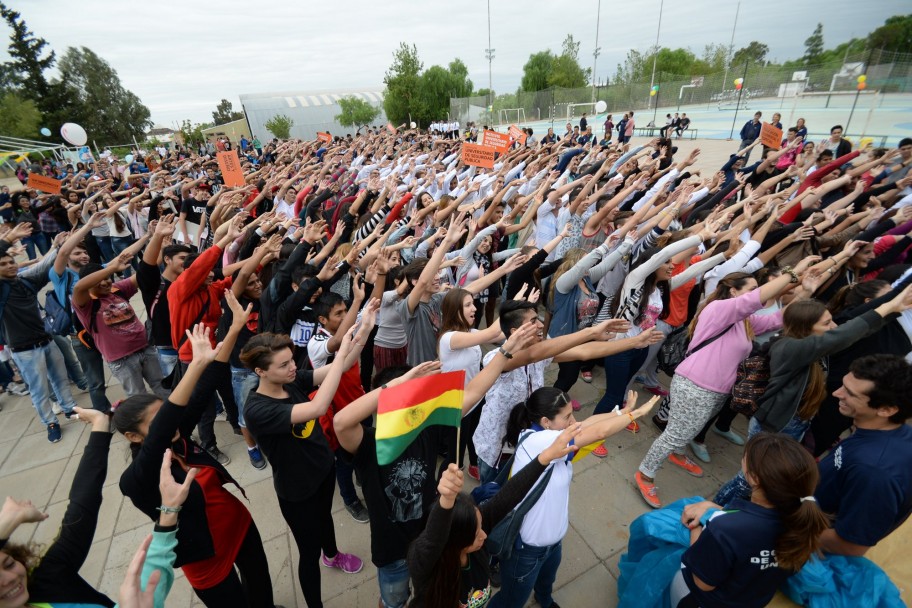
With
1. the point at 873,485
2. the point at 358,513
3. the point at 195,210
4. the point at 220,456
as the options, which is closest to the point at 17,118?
the point at 195,210

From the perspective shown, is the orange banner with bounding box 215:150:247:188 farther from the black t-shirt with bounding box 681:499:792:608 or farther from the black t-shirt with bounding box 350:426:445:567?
the black t-shirt with bounding box 681:499:792:608

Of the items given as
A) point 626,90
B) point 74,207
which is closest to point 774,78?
point 626,90

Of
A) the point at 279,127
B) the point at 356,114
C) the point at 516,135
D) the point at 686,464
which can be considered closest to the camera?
the point at 686,464

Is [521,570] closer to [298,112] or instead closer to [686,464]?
[686,464]

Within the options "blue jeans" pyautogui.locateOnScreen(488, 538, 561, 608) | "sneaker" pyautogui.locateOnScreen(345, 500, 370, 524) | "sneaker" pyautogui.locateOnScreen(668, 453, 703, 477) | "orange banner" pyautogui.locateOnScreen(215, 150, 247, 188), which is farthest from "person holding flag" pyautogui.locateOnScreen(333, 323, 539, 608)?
"orange banner" pyautogui.locateOnScreen(215, 150, 247, 188)

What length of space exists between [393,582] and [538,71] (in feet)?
211

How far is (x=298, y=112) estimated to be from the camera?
57312mm

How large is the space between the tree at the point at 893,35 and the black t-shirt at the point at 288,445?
2344 inches

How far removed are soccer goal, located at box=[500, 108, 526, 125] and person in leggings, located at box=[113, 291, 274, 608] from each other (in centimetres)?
4058

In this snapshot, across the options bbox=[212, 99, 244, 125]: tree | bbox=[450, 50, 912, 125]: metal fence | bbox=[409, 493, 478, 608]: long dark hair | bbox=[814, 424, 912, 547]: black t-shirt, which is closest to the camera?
bbox=[409, 493, 478, 608]: long dark hair

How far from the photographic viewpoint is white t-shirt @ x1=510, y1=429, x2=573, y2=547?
7.33 ft

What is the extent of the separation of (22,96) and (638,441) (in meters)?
72.0

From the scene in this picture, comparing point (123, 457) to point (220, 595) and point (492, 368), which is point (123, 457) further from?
point (492, 368)

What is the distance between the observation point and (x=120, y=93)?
63438mm
